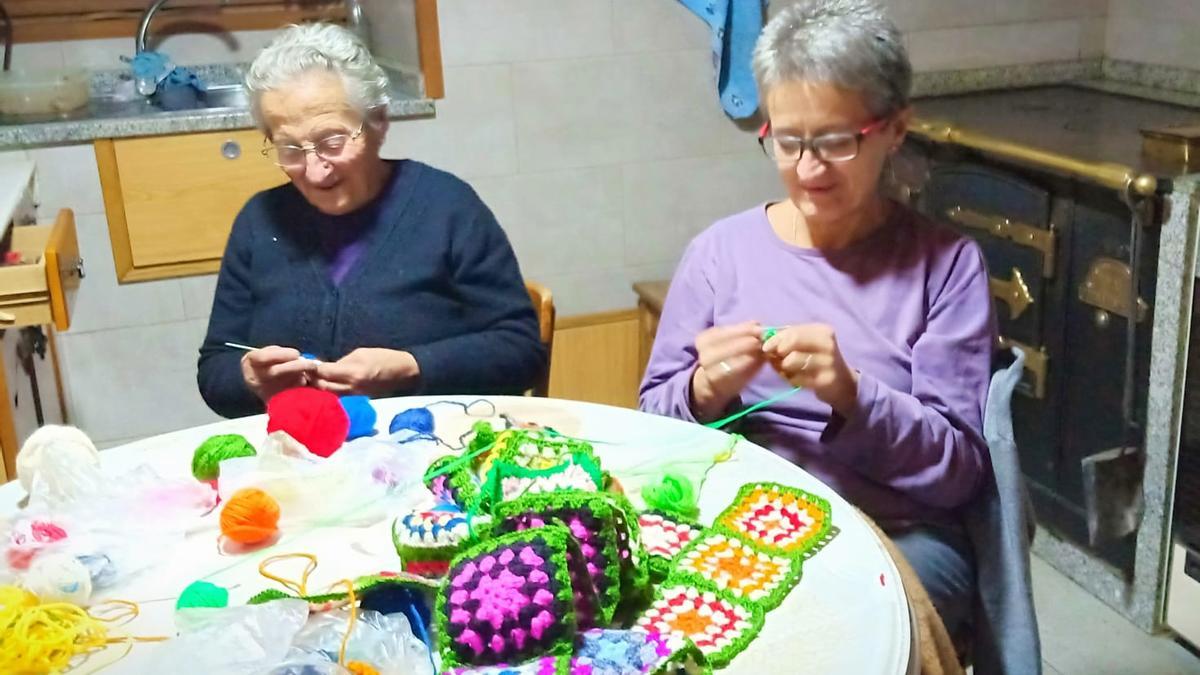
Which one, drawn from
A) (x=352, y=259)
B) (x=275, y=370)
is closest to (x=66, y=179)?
(x=352, y=259)

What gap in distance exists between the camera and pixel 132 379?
8.40 feet

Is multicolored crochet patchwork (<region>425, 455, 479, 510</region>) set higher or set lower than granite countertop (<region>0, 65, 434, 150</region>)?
lower

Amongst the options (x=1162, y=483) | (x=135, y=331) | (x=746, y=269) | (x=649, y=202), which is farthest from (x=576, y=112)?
(x=1162, y=483)

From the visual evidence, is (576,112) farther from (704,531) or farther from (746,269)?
(704,531)

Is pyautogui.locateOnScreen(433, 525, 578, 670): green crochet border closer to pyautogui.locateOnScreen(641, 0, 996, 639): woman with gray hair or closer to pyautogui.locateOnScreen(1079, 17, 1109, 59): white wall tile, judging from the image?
pyautogui.locateOnScreen(641, 0, 996, 639): woman with gray hair

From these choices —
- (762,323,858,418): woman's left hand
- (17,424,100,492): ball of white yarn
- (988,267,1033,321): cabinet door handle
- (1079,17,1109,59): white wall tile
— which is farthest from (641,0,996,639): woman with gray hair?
(1079,17,1109,59): white wall tile

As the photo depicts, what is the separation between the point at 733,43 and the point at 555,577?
6.63ft

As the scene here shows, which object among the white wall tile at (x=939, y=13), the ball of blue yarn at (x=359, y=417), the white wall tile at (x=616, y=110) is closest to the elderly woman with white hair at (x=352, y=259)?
the ball of blue yarn at (x=359, y=417)

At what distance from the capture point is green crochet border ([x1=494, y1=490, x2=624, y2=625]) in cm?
94

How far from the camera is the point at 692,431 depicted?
52.9 inches

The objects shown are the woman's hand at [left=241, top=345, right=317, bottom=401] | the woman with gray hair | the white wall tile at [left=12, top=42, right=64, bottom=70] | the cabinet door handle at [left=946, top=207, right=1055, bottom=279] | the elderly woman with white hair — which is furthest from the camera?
the white wall tile at [left=12, top=42, right=64, bottom=70]

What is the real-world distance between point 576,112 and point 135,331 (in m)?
1.12

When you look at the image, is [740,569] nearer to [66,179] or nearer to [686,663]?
[686,663]

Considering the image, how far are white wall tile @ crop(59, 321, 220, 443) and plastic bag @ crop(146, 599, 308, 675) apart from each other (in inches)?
68.1
